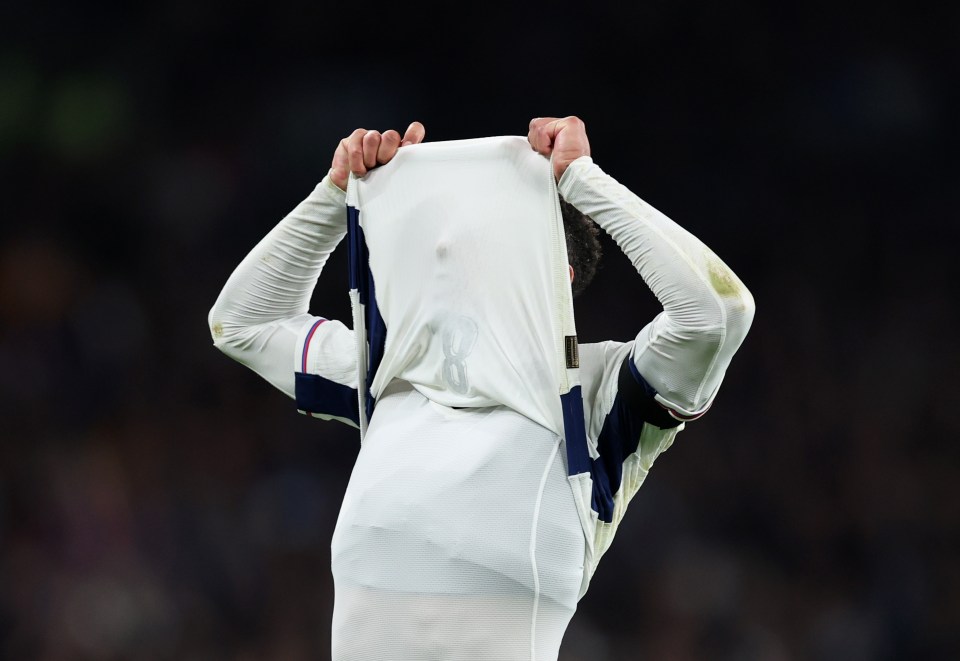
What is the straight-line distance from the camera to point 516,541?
4.46 ft

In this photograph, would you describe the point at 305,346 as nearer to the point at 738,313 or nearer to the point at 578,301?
the point at 738,313

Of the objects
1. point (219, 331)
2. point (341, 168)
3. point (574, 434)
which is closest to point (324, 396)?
point (219, 331)

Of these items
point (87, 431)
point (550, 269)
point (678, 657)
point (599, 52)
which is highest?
point (599, 52)

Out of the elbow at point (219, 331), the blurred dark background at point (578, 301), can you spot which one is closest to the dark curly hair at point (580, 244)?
the elbow at point (219, 331)

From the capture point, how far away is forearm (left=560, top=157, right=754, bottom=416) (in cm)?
135

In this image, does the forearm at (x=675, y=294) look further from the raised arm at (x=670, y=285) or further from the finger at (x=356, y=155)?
the finger at (x=356, y=155)

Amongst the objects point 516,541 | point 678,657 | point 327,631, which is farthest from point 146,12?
point 516,541

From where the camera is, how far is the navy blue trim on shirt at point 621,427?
1430 mm

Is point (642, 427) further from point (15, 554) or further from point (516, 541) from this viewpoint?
point (15, 554)

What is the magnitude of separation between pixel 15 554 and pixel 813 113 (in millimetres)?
2662

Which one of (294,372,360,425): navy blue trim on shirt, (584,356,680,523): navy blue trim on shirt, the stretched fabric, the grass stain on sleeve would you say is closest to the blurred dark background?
(294,372,360,425): navy blue trim on shirt

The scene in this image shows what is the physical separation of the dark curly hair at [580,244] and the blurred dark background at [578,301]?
177cm

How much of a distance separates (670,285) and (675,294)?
1cm

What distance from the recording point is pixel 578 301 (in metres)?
3.52
